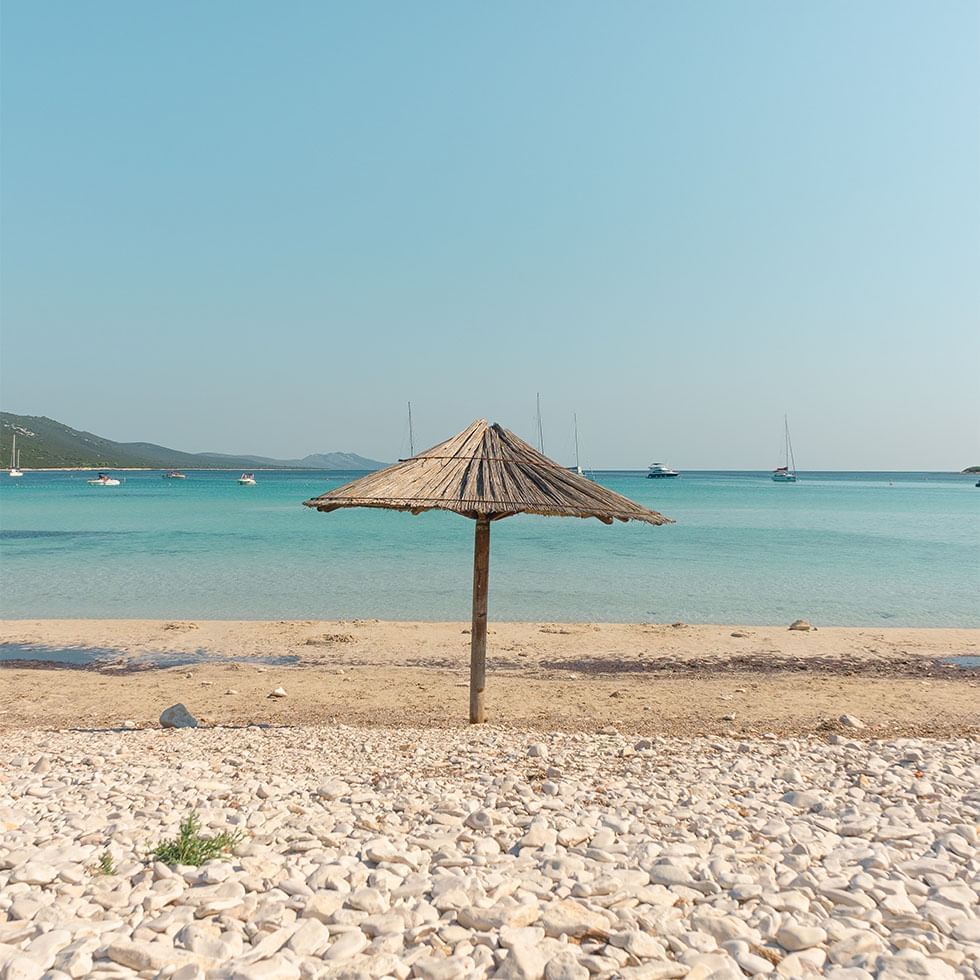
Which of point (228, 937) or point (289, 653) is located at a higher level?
point (228, 937)

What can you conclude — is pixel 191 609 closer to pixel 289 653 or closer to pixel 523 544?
pixel 289 653

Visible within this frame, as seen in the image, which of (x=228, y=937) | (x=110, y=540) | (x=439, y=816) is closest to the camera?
(x=228, y=937)

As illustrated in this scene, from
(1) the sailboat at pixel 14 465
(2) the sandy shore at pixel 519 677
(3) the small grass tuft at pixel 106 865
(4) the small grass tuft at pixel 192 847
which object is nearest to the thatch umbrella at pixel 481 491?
(2) the sandy shore at pixel 519 677

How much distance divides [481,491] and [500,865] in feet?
11.0

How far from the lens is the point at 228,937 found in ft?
10.0

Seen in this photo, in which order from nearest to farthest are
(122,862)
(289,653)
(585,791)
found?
(122,862)
(585,791)
(289,653)

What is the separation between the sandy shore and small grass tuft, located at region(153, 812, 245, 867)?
153 inches

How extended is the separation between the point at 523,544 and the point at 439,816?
26.1m

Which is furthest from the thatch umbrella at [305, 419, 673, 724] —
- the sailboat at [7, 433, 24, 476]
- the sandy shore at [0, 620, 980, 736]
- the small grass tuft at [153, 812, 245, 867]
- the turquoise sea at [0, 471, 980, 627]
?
the sailboat at [7, 433, 24, 476]

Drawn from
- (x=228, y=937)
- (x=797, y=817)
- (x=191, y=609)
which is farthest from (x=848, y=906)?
(x=191, y=609)

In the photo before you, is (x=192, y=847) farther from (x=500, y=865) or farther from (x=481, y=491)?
(x=481, y=491)

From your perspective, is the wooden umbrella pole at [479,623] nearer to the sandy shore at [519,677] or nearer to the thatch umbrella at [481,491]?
the thatch umbrella at [481,491]

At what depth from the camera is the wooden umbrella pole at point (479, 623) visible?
711 centimetres

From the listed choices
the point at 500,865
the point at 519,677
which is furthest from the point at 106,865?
Answer: the point at 519,677
